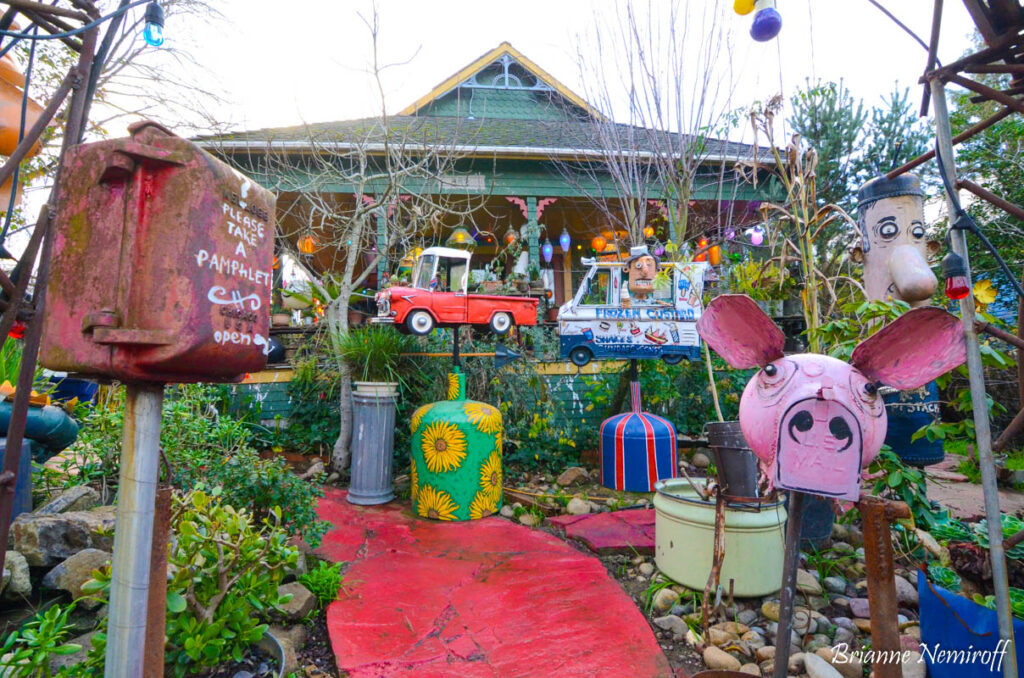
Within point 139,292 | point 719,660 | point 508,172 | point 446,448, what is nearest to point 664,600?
point 719,660

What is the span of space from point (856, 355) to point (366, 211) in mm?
4301

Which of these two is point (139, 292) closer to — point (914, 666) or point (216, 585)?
point (216, 585)

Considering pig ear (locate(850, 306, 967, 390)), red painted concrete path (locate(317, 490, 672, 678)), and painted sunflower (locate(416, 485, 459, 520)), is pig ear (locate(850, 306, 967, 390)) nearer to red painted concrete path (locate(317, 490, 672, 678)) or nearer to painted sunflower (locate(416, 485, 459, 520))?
red painted concrete path (locate(317, 490, 672, 678))

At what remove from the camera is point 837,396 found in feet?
5.03

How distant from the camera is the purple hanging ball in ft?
7.04

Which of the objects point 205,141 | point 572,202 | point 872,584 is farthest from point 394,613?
point 572,202

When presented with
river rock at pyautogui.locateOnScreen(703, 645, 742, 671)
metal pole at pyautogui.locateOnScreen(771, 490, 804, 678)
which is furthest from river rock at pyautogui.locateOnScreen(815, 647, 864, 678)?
metal pole at pyautogui.locateOnScreen(771, 490, 804, 678)

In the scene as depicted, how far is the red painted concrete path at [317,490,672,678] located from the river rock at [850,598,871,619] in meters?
1.06

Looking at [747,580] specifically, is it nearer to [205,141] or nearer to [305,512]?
[305,512]

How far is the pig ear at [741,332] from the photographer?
1708 millimetres

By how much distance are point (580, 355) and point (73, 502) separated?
12.2ft

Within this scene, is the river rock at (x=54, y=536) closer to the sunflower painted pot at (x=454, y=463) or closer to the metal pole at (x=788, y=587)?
the sunflower painted pot at (x=454, y=463)

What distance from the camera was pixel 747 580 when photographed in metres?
2.64
